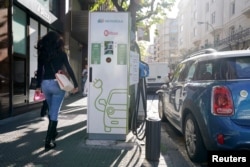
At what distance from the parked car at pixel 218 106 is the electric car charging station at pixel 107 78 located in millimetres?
1260

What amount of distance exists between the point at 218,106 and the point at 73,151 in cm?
255

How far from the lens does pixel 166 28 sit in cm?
11394

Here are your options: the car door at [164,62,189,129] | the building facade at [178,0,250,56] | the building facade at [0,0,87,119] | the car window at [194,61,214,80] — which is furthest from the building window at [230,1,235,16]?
the car window at [194,61,214,80]

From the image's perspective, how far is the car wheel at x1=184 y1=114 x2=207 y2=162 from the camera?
466 cm

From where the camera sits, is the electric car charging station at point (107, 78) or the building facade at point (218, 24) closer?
the electric car charging station at point (107, 78)

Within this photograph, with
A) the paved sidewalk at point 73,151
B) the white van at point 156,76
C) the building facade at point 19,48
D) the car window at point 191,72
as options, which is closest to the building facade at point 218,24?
the white van at point 156,76

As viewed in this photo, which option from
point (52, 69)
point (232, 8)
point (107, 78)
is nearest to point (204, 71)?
point (107, 78)

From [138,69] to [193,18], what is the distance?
56.1 metres

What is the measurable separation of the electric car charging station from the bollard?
96cm

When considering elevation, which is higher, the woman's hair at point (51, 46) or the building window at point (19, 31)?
the building window at point (19, 31)

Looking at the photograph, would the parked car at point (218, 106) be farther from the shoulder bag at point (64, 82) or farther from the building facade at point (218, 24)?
the building facade at point (218, 24)

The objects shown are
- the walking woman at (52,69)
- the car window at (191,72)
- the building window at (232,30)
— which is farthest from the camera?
the building window at (232,30)

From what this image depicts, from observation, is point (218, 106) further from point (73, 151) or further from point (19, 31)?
point (19, 31)

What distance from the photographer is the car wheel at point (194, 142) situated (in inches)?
183
